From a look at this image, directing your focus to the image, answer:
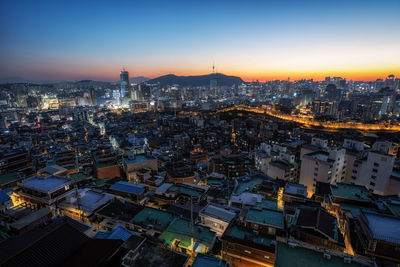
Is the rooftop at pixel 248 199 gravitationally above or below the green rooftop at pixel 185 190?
above

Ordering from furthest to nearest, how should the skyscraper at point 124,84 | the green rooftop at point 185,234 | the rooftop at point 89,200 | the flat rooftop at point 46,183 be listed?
the skyscraper at point 124,84
the flat rooftop at point 46,183
the rooftop at point 89,200
the green rooftop at point 185,234

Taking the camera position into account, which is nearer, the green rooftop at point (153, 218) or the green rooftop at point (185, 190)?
the green rooftop at point (153, 218)

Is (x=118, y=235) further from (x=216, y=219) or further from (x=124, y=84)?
(x=124, y=84)

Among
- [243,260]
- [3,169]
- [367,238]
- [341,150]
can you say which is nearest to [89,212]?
[243,260]

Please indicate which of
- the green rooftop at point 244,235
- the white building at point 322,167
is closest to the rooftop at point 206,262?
the green rooftop at point 244,235

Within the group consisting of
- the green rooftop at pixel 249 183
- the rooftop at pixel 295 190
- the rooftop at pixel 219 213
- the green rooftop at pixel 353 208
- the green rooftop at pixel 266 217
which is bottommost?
the green rooftop at pixel 249 183

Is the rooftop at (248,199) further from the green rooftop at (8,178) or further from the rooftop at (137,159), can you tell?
the green rooftop at (8,178)
